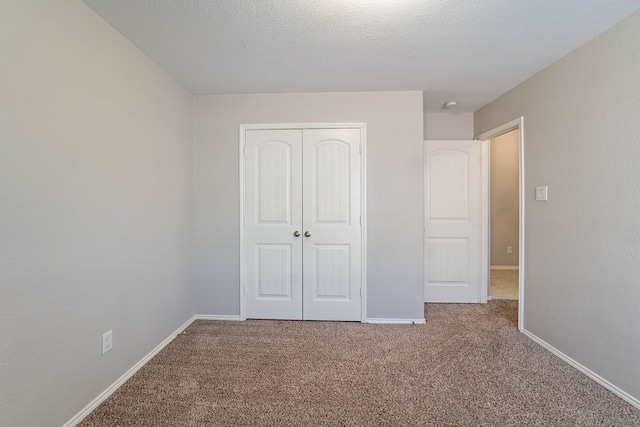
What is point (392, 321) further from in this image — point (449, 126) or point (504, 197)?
point (504, 197)

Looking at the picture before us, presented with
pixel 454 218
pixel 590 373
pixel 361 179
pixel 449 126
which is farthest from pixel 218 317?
pixel 449 126

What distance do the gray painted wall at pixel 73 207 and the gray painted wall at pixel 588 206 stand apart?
3.23m

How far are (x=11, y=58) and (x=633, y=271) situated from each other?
3453 mm

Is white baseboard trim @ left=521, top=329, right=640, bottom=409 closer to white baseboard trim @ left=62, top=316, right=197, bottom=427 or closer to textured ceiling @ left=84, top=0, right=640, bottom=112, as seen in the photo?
textured ceiling @ left=84, top=0, right=640, bottom=112

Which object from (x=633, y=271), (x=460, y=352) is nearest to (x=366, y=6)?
(x=633, y=271)

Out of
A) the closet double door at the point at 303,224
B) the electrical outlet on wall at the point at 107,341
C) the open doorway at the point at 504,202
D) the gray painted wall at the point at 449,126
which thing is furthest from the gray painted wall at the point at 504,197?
the electrical outlet on wall at the point at 107,341

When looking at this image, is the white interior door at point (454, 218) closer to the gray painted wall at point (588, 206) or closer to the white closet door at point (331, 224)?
the gray painted wall at point (588, 206)

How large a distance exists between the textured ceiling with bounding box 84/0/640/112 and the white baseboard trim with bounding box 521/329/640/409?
231cm

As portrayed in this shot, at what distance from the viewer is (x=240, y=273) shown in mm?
2713

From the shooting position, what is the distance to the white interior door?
317 centimetres

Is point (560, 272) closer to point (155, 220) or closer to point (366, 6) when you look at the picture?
point (366, 6)

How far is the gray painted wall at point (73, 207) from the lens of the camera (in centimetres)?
115

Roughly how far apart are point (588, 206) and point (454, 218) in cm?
139

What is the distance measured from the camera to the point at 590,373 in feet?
5.92
